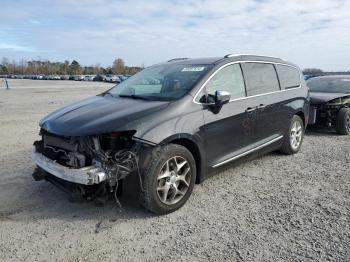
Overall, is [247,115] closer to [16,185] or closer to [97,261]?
[97,261]

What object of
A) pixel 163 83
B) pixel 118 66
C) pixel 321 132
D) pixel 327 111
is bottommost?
pixel 321 132

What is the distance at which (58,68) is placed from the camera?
138m

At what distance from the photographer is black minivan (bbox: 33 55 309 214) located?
371 centimetres

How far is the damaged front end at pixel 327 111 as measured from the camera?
8.41 metres

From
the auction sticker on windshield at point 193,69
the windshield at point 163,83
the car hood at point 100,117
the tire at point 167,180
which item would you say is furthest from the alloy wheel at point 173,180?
the auction sticker on windshield at point 193,69

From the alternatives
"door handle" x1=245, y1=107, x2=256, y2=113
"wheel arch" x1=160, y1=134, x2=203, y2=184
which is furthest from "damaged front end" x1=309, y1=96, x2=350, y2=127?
"wheel arch" x1=160, y1=134, x2=203, y2=184

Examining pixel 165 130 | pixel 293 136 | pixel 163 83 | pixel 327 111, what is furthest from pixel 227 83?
pixel 327 111

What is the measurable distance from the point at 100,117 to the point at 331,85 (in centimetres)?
782

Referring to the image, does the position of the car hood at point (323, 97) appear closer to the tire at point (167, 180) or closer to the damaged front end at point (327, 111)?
the damaged front end at point (327, 111)

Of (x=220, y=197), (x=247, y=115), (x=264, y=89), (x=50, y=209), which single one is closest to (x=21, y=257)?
(x=50, y=209)

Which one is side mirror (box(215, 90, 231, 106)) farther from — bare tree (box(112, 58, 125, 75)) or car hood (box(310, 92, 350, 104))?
bare tree (box(112, 58, 125, 75))

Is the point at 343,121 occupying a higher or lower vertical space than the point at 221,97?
lower

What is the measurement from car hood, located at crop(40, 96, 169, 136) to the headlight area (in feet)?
0.30

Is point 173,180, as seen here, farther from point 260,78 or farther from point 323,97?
point 323,97
